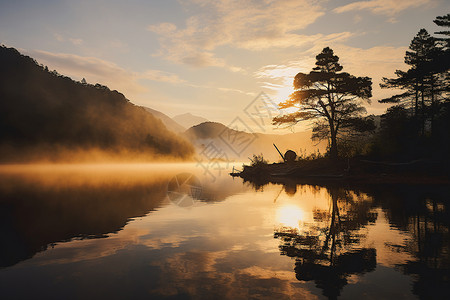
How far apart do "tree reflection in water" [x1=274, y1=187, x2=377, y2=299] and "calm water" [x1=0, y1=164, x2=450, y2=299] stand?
29 millimetres

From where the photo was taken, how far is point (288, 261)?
6699mm

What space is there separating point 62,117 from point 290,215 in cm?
15834

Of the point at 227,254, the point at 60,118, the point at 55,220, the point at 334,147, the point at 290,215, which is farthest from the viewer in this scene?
the point at 60,118

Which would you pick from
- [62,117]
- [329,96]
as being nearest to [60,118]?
[62,117]

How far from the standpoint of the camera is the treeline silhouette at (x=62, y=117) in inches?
4975

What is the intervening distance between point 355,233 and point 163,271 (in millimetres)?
6307

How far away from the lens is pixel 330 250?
24.2ft

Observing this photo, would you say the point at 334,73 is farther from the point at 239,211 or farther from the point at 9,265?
the point at 9,265

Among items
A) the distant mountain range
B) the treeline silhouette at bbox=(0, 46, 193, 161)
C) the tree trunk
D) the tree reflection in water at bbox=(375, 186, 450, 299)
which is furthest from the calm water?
the treeline silhouette at bbox=(0, 46, 193, 161)

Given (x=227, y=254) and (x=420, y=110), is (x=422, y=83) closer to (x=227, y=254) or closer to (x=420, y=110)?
(x=420, y=110)

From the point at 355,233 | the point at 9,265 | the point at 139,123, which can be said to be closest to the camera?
the point at 9,265

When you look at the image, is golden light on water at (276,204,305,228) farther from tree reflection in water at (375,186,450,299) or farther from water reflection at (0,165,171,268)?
water reflection at (0,165,171,268)

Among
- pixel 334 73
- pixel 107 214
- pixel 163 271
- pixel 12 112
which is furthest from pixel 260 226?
pixel 12 112

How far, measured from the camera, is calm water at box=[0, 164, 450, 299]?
5164 millimetres
